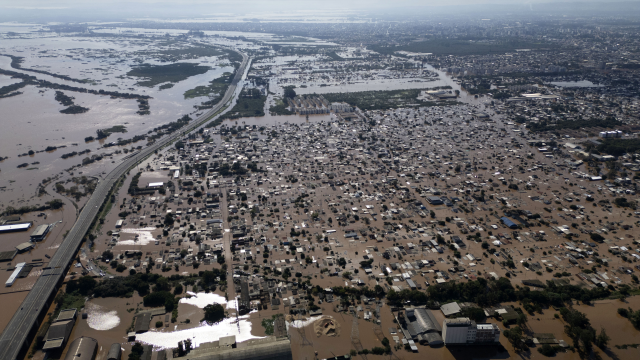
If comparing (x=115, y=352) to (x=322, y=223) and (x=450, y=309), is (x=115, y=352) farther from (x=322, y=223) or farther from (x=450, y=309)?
(x=450, y=309)

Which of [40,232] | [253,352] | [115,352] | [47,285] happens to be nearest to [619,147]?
[253,352]

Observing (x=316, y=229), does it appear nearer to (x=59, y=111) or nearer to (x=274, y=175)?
(x=274, y=175)

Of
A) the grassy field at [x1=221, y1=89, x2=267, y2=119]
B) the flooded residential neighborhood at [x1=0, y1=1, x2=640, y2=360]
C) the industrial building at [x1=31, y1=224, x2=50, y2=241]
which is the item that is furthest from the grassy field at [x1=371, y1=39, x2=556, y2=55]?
the industrial building at [x1=31, y1=224, x2=50, y2=241]

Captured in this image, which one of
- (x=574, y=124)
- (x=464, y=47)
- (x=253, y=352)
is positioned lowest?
(x=253, y=352)

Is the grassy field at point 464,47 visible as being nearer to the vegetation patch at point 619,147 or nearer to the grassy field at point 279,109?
the grassy field at point 279,109

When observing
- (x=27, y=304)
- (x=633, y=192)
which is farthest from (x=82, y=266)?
(x=633, y=192)

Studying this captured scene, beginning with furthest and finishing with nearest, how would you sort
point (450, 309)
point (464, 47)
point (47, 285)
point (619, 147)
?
point (464, 47) < point (619, 147) < point (47, 285) < point (450, 309)

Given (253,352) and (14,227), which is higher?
(14,227)

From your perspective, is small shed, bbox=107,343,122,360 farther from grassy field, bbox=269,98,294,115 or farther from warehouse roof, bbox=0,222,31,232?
grassy field, bbox=269,98,294,115
